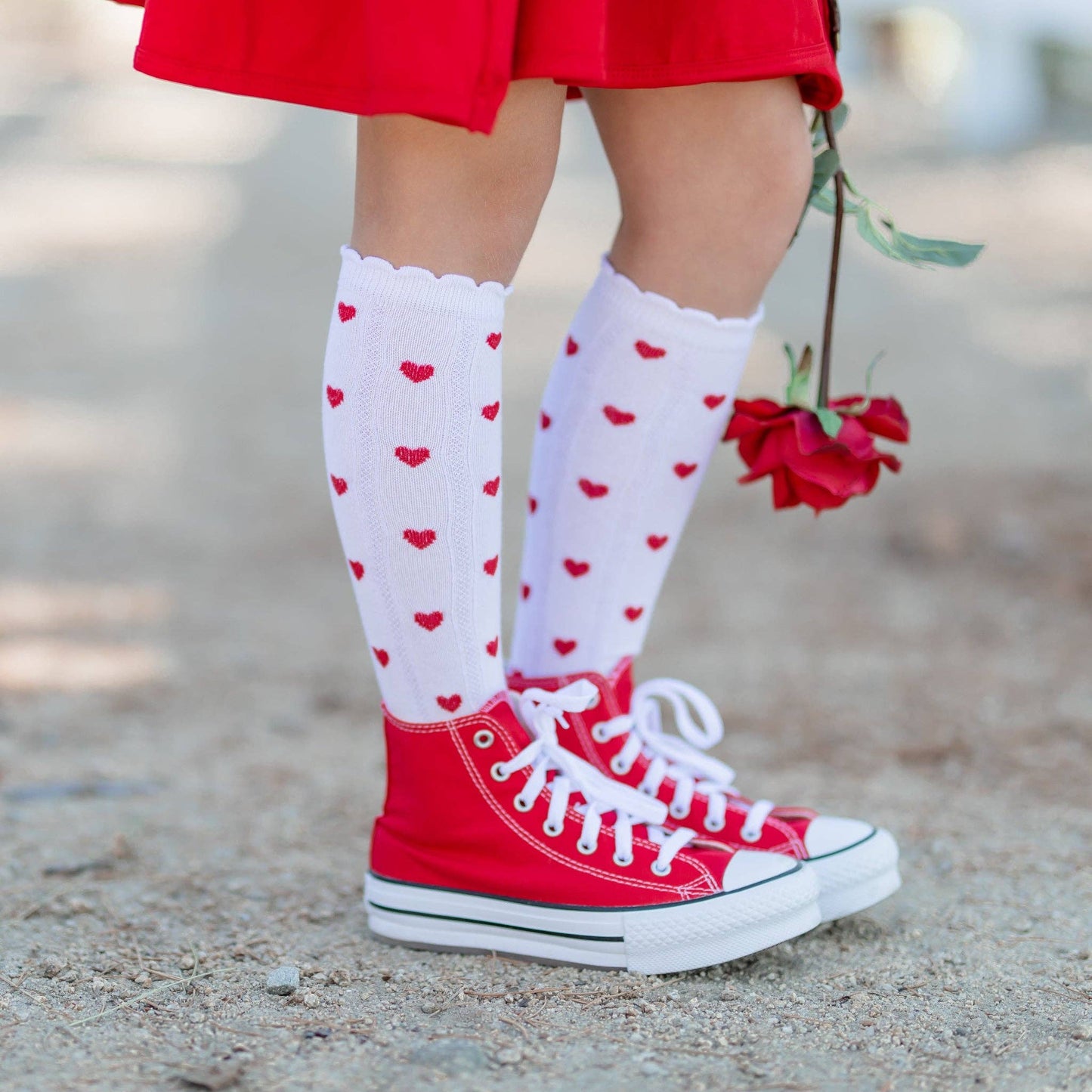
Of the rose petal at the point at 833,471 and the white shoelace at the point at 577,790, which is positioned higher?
the rose petal at the point at 833,471

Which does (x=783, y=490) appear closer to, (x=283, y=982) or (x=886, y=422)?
(x=886, y=422)

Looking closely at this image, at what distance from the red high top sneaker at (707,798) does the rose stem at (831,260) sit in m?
0.28

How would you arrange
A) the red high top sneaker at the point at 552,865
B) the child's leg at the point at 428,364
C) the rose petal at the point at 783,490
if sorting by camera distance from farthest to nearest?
the rose petal at the point at 783,490
the red high top sneaker at the point at 552,865
the child's leg at the point at 428,364

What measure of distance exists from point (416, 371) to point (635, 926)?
1.40 ft

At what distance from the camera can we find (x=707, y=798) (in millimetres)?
1062

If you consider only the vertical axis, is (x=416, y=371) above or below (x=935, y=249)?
below

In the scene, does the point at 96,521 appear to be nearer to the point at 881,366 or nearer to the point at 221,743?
the point at 221,743

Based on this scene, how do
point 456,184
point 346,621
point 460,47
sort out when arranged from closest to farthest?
1. point 460,47
2. point 456,184
3. point 346,621

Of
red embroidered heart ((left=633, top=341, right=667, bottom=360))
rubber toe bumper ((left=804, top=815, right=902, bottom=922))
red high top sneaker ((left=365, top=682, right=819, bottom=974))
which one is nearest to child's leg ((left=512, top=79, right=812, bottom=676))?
red embroidered heart ((left=633, top=341, right=667, bottom=360))

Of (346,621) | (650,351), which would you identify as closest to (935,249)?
(650,351)

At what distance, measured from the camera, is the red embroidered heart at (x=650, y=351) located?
99 cm

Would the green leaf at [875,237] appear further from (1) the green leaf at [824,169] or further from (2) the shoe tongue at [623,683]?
(2) the shoe tongue at [623,683]

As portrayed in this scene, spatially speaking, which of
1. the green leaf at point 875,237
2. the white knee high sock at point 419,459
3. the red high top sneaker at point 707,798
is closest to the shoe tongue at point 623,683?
the red high top sneaker at point 707,798

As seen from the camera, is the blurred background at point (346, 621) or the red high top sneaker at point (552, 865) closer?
the red high top sneaker at point (552, 865)
